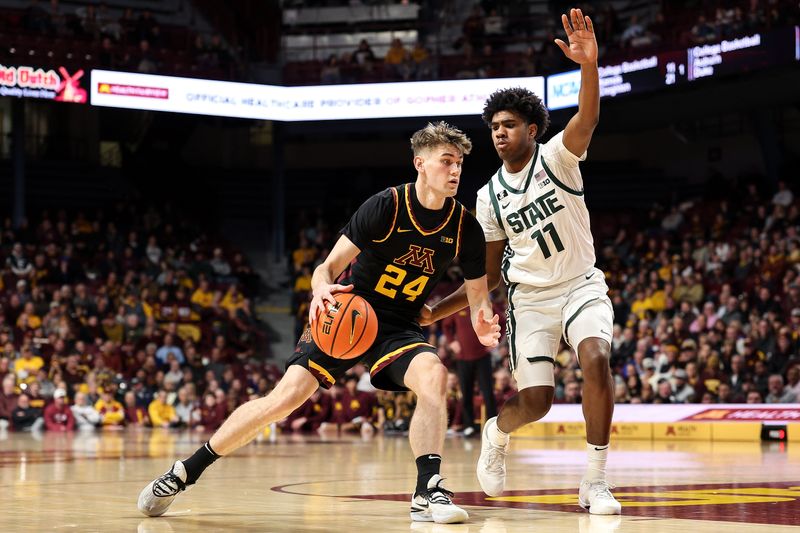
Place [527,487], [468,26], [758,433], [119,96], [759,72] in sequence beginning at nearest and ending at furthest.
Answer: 1. [527,487]
2. [758,433]
3. [759,72]
4. [119,96]
5. [468,26]

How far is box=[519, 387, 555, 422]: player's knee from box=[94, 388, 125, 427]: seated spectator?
46.4 feet

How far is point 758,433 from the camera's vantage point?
587 inches

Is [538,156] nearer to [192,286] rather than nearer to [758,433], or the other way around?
[758,433]

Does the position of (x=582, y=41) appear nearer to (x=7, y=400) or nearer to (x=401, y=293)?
(x=401, y=293)

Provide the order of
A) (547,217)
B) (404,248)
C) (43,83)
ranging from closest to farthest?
(404,248), (547,217), (43,83)

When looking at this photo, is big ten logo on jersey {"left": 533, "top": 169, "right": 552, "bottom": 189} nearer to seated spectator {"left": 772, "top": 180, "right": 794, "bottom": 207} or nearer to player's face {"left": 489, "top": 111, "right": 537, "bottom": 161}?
player's face {"left": 489, "top": 111, "right": 537, "bottom": 161}

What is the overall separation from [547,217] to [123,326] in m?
16.7

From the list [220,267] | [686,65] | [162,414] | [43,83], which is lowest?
[162,414]

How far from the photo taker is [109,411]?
1933 cm

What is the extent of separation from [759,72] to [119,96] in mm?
12830

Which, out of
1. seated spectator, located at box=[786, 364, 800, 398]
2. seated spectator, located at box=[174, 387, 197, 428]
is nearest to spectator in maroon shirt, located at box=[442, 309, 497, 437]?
seated spectator, located at box=[786, 364, 800, 398]

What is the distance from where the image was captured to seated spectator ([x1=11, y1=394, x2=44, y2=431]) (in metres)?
18.6

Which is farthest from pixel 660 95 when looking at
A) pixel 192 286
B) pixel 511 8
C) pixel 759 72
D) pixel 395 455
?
pixel 395 455

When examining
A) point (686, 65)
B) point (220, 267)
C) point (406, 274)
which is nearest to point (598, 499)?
point (406, 274)
